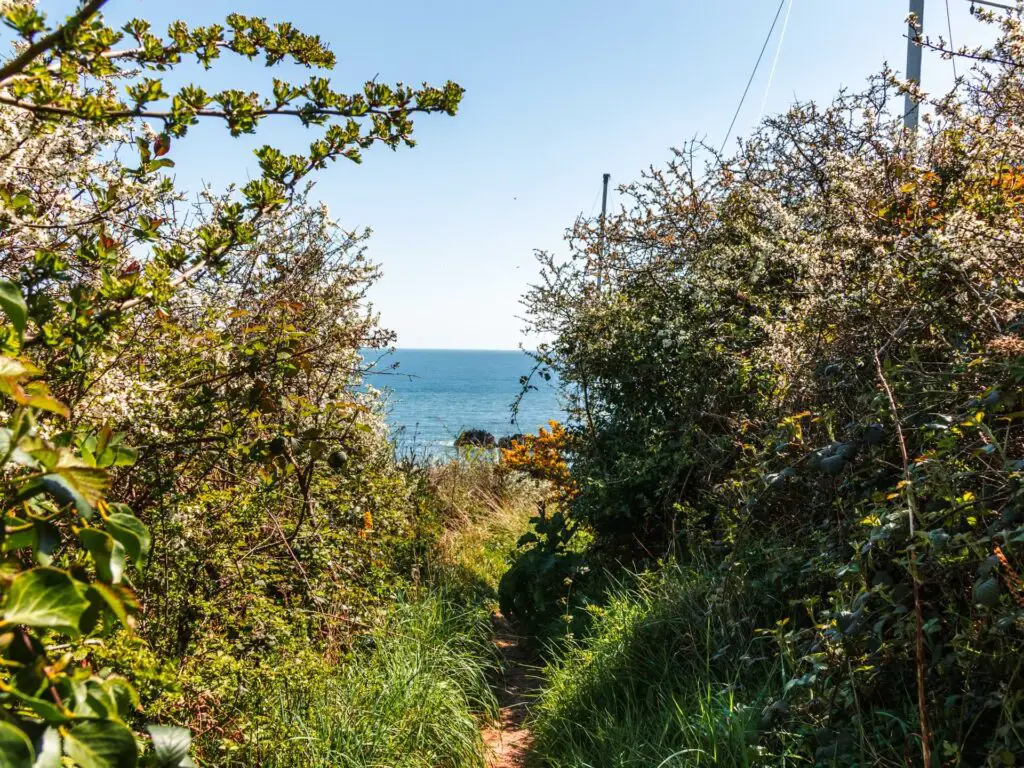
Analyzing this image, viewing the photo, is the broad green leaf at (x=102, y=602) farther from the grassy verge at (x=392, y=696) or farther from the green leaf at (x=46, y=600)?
the grassy verge at (x=392, y=696)

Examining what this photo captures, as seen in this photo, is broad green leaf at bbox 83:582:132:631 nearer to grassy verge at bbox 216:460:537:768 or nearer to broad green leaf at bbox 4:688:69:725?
broad green leaf at bbox 4:688:69:725

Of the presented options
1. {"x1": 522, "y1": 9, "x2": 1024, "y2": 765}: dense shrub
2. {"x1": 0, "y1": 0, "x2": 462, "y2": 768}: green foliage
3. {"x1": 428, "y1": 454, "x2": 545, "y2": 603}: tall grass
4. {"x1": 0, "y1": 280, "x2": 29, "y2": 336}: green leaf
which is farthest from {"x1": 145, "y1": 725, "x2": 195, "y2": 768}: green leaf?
{"x1": 428, "y1": 454, "x2": 545, "y2": 603}: tall grass

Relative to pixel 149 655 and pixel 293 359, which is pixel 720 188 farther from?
pixel 149 655

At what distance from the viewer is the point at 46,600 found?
748 mm

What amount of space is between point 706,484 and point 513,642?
94.5 inches

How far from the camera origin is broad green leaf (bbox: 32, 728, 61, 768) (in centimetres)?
70

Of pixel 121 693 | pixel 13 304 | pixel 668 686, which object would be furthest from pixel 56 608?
pixel 668 686

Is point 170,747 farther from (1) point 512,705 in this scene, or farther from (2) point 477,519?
(2) point 477,519

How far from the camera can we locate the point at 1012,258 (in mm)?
2787

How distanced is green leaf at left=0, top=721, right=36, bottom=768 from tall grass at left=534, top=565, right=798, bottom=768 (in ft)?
7.86

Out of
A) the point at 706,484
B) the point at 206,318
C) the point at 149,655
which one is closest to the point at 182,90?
the point at 206,318

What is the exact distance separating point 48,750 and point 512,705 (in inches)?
174

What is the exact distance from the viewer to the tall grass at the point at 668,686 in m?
2.79

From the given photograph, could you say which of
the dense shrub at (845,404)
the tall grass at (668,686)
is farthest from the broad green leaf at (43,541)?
the tall grass at (668,686)
